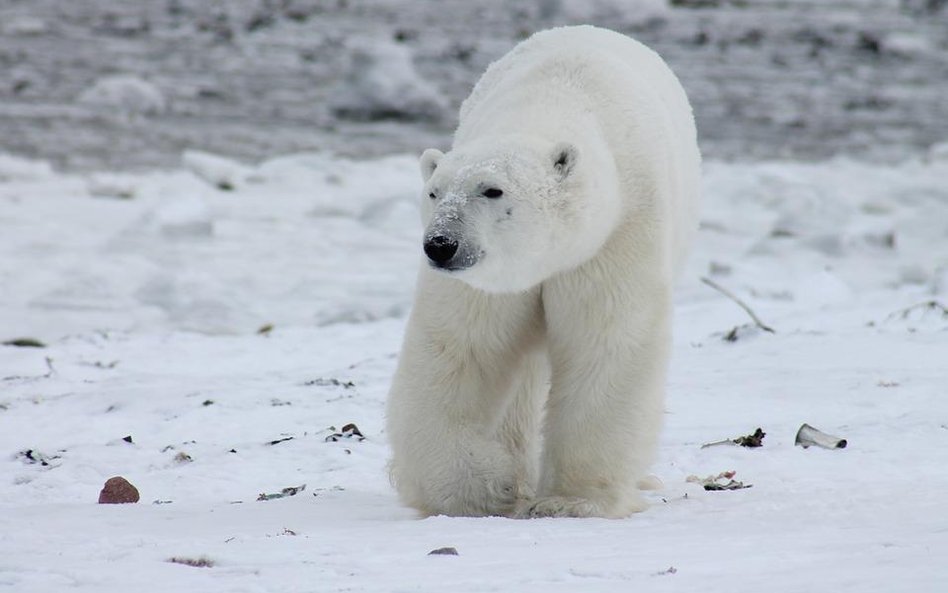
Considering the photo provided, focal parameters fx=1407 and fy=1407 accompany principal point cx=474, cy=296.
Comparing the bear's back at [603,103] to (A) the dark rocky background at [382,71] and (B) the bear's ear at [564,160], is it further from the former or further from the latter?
(A) the dark rocky background at [382,71]

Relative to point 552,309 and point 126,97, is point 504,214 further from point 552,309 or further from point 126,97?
point 126,97

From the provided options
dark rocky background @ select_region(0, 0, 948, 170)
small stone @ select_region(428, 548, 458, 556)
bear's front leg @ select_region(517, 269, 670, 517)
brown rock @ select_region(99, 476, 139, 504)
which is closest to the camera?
small stone @ select_region(428, 548, 458, 556)

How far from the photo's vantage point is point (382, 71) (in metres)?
15.4

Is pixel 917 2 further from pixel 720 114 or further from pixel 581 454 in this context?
pixel 581 454

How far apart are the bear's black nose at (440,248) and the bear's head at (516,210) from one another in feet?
0.09

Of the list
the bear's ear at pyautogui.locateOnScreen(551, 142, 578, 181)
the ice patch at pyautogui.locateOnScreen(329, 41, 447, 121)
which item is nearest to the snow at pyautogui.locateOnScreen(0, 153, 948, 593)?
the bear's ear at pyautogui.locateOnScreen(551, 142, 578, 181)

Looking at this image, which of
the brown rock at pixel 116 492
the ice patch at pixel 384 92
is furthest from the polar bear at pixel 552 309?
the ice patch at pixel 384 92

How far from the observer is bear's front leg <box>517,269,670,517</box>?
3.72 metres

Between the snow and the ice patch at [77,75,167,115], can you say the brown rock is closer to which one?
the snow

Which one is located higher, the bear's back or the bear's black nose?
the bear's back

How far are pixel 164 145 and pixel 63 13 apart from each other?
9.19 meters

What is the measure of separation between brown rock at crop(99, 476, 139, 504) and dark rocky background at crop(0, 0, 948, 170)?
27.6 feet

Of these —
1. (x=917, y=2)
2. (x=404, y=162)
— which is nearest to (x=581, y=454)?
(x=404, y=162)

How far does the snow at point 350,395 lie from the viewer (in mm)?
2691
